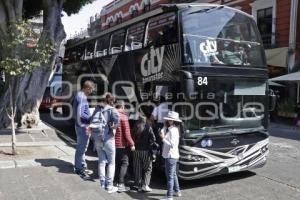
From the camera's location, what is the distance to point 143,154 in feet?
26.0

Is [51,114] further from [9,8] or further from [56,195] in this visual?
[56,195]

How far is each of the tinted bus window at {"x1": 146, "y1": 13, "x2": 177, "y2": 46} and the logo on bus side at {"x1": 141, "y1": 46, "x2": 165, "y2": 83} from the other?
0.62ft

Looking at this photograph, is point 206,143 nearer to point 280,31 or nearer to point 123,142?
point 123,142

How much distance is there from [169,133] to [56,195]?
2107 millimetres

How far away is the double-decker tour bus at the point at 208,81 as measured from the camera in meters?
7.91

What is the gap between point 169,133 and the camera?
286 inches

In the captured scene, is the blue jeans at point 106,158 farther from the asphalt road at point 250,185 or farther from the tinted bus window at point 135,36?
the tinted bus window at point 135,36

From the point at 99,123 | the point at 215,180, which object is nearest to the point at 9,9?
the point at 99,123

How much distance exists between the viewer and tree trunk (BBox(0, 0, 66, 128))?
14547 millimetres

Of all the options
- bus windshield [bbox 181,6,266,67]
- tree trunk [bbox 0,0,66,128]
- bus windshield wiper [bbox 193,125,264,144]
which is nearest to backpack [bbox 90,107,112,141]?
bus windshield wiper [bbox 193,125,264,144]

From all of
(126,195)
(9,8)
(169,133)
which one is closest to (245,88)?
(169,133)

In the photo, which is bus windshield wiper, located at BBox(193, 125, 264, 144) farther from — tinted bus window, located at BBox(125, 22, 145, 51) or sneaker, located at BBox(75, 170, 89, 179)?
tinted bus window, located at BBox(125, 22, 145, 51)

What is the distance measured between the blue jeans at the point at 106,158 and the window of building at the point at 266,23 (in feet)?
57.0

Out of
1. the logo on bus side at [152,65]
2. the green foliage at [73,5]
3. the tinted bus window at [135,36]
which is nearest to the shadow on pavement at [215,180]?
the logo on bus side at [152,65]
